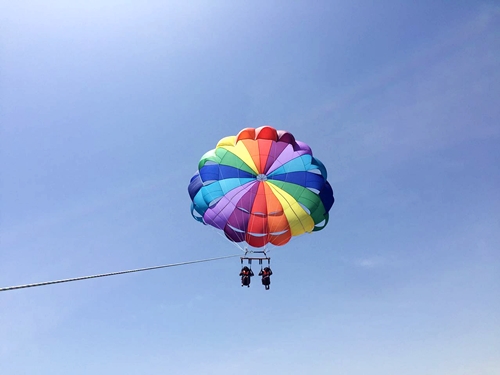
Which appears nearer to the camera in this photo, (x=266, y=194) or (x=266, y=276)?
(x=266, y=276)

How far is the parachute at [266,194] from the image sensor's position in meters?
16.1

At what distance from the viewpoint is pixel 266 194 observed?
16.7m

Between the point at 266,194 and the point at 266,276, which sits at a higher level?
the point at 266,194

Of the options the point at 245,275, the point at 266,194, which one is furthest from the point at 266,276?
the point at 266,194

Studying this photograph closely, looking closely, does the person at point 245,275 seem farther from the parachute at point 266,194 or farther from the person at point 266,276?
the parachute at point 266,194

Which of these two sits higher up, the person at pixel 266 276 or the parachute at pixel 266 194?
the parachute at pixel 266 194

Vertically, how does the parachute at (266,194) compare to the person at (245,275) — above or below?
above

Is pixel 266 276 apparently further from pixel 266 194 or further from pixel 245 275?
pixel 266 194

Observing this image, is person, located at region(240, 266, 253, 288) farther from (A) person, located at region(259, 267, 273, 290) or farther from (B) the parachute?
(B) the parachute

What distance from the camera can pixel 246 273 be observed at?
15086mm

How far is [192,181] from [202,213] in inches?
58.1

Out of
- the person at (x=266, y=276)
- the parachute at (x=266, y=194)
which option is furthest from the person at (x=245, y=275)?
the parachute at (x=266, y=194)

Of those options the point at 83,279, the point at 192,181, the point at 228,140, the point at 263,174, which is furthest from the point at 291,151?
the point at 83,279

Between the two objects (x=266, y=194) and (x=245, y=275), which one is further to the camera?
(x=266, y=194)
